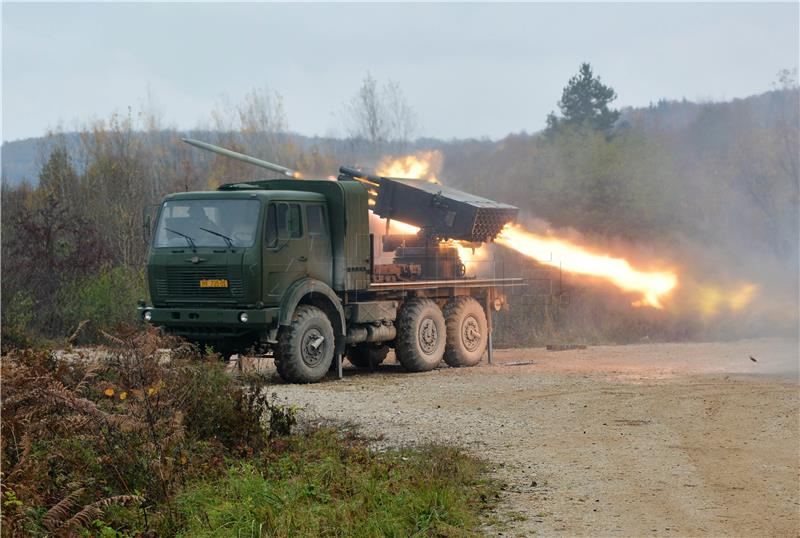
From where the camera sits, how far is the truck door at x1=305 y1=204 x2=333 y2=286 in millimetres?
17172

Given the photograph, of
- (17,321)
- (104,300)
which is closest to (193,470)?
(17,321)

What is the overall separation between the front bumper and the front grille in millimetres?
227

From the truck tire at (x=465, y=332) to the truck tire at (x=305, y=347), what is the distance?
3.37 meters

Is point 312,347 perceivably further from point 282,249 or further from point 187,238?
point 187,238

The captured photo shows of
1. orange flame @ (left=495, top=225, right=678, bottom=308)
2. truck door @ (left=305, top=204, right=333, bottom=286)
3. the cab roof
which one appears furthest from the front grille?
orange flame @ (left=495, top=225, right=678, bottom=308)

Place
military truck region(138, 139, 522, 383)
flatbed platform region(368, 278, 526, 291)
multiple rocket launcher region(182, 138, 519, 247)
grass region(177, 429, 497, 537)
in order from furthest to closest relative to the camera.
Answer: multiple rocket launcher region(182, 138, 519, 247), flatbed platform region(368, 278, 526, 291), military truck region(138, 139, 522, 383), grass region(177, 429, 497, 537)

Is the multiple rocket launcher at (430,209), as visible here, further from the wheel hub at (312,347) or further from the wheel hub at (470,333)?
the wheel hub at (312,347)

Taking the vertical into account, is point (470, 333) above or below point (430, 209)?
below

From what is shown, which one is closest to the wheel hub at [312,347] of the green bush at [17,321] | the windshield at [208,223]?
the windshield at [208,223]

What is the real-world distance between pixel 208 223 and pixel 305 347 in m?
2.54

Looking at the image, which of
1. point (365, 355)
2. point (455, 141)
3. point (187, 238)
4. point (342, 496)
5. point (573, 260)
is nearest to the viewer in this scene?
point (342, 496)

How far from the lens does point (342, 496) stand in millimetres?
8891

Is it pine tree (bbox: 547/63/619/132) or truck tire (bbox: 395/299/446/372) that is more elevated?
pine tree (bbox: 547/63/619/132)

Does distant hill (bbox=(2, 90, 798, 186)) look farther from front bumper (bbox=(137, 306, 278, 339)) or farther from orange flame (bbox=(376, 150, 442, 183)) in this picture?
front bumper (bbox=(137, 306, 278, 339))
